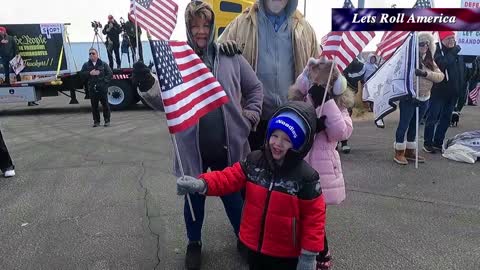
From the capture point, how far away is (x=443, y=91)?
642cm

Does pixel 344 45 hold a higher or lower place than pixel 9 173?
higher

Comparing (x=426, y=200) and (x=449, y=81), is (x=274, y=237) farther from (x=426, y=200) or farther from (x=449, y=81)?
(x=449, y=81)

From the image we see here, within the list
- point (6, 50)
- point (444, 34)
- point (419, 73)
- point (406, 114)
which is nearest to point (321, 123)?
point (419, 73)

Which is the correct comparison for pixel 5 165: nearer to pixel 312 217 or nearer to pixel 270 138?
pixel 270 138

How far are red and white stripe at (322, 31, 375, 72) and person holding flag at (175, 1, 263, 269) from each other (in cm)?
52

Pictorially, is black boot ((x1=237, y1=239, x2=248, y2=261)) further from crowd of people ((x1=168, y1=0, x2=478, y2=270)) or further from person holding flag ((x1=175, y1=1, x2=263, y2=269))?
person holding flag ((x1=175, y1=1, x2=263, y2=269))

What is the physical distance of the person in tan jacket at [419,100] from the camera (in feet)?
18.2

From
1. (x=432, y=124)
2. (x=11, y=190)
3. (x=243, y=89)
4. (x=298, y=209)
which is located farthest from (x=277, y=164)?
(x=432, y=124)

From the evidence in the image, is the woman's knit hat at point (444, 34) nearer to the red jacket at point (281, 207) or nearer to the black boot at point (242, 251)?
the black boot at point (242, 251)

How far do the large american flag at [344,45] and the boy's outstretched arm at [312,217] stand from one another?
94cm

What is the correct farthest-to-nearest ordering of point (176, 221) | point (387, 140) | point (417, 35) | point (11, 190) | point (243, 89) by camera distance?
point (387, 140) < point (417, 35) < point (11, 190) < point (176, 221) < point (243, 89)

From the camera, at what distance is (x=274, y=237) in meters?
2.10

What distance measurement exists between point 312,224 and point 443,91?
5.35 m

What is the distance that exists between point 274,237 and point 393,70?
13.6 ft
